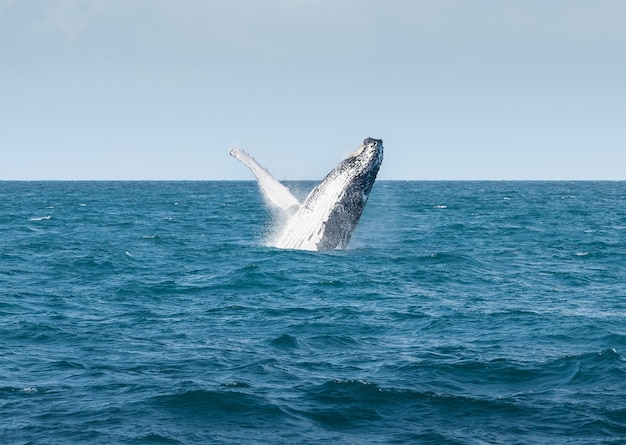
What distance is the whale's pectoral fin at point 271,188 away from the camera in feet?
76.2

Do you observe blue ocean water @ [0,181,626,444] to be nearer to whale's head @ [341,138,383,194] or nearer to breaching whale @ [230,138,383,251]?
breaching whale @ [230,138,383,251]

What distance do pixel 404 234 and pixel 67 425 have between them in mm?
30775

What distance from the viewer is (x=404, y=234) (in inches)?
1570

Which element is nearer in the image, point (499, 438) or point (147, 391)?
point (499, 438)

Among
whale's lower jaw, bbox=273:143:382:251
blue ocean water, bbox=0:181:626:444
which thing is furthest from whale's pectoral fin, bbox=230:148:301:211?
blue ocean water, bbox=0:181:626:444

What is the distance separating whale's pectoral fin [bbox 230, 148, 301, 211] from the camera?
23219 mm

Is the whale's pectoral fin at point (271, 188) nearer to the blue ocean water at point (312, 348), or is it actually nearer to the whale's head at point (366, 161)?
the blue ocean water at point (312, 348)

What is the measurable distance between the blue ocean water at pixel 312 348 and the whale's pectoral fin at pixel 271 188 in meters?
1.83

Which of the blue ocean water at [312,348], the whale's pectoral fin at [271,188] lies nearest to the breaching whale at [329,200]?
the whale's pectoral fin at [271,188]

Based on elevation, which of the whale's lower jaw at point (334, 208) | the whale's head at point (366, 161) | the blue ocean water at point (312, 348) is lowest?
the blue ocean water at point (312, 348)

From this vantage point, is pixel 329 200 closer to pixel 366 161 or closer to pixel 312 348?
pixel 366 161

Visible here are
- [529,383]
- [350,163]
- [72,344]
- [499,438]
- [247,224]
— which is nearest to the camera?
[499,438]

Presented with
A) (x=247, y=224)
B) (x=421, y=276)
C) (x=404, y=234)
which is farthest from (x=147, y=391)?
(x=247, y=224)

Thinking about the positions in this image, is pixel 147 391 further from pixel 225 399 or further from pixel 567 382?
pixel 567 382
